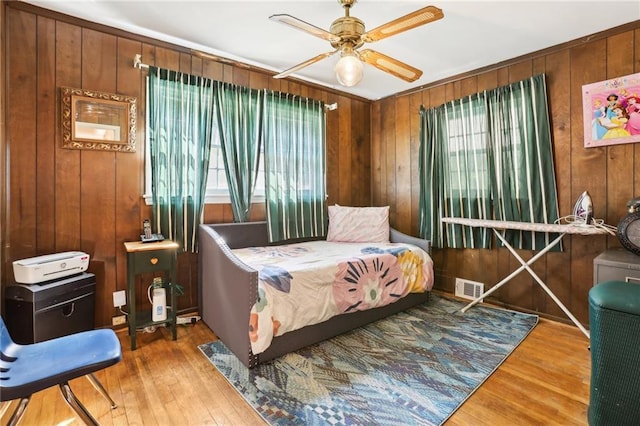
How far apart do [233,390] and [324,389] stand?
51 cm

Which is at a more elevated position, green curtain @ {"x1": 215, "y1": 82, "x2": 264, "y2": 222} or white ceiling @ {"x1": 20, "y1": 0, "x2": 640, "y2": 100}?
white ceiling @ {"x1": 20, "y1": 0, "x2": 640, "y2": 100}

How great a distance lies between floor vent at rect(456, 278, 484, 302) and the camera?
3.25 metres

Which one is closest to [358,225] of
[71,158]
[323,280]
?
[323,280]

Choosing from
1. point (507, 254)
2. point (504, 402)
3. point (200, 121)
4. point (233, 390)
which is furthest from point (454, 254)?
point (200, 121)

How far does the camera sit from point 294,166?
11.0 ft

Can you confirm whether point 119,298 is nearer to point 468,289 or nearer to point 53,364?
Answer: point 53,364

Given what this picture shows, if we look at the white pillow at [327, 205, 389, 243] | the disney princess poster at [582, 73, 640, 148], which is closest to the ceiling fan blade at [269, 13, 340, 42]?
the white pillow at [327, 205, 389, 243]

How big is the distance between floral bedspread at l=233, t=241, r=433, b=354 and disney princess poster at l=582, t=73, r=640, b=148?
5.50 feet

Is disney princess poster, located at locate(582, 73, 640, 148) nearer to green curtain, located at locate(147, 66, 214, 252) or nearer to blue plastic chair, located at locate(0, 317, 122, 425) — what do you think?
green curtain, located at locate(147, 66, 214, 252)

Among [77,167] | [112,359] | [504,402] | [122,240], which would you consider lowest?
[504,402]

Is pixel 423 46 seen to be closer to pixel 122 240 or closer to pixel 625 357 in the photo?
pixel 625 357

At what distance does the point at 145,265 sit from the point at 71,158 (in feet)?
3.10

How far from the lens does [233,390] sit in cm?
177

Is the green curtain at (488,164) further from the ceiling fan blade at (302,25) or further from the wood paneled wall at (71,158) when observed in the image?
the wood paneled wall at (71,158)
